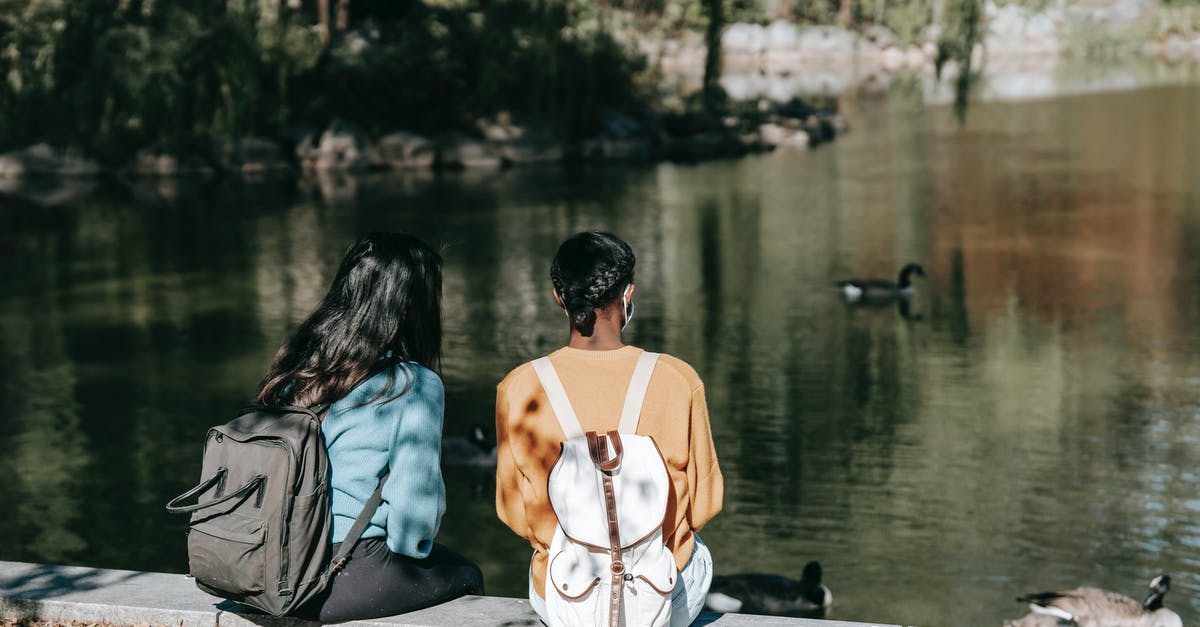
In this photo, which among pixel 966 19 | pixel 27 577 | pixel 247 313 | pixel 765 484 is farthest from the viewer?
pixel 966 19

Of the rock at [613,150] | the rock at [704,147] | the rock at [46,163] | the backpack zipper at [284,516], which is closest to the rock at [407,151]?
the rock at [613,150]

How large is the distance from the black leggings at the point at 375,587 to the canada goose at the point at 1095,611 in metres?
3.51

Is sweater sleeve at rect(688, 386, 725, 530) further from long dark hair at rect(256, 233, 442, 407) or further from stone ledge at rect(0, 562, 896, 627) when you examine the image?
long dark hair at rect(256, 233, 442, 407)

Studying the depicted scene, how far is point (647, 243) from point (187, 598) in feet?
47.2

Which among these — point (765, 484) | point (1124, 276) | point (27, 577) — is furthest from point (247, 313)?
point (27, 577)

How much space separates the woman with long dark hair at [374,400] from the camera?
143 inches

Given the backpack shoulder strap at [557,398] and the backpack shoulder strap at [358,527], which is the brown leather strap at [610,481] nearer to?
the backpack shoulder strap at [557,398]

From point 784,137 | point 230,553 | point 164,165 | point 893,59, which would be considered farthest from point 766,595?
point 893,59

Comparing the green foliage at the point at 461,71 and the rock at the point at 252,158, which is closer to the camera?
the rock at the point at 252,158

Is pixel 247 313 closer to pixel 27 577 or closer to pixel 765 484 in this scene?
pixel 765 484

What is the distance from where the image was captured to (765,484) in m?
8.84

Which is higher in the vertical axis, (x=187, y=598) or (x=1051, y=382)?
(x=187, y=598)

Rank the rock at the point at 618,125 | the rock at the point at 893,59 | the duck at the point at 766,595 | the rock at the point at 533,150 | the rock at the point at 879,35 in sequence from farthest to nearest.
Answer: the rock at the point at 879,35
the rock at the point at 893,59
the rock at the point at 618,125
the rock at the point at 533,150
the duck at the point at 766,595

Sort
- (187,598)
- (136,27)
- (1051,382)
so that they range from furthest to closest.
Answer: (136,27)
(1051,382)
(187,598)
